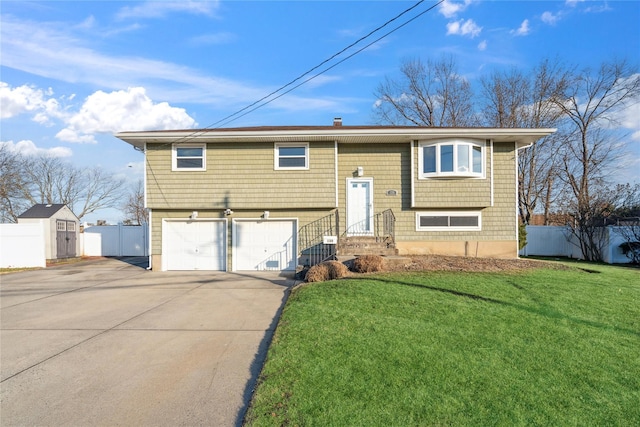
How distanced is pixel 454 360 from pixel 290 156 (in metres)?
10.1

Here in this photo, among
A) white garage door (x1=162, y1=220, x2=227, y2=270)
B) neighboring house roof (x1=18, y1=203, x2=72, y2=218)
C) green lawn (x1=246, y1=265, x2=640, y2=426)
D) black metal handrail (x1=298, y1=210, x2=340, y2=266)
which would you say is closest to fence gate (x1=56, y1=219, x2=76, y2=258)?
neighboring house roof (x1=18, y1=203, x2=72, y2=218)

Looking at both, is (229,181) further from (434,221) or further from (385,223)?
(434,221)

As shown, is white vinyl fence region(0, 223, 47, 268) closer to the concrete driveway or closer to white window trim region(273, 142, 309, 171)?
the concrete driveway

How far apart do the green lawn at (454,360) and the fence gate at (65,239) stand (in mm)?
15418

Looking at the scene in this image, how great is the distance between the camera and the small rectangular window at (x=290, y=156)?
13094mm

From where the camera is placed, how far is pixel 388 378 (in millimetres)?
3672

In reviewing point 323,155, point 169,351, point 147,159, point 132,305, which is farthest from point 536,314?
point 147,159

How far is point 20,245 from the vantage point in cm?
1477

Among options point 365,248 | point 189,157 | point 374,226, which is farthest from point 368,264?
point 189,157

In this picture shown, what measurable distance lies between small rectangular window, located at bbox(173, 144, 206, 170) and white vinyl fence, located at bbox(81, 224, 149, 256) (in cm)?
969

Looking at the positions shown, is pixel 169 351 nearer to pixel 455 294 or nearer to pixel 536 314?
pixel 455 294

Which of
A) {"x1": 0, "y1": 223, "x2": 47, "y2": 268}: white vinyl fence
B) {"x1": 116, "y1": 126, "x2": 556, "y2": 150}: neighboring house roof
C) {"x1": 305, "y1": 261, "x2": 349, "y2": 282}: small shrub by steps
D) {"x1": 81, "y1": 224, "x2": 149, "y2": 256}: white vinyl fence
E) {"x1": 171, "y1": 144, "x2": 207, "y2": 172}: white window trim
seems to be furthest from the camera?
{"x1": 81, "y1": 224, "x2": 149, "y2": 256}: white vinyl fence

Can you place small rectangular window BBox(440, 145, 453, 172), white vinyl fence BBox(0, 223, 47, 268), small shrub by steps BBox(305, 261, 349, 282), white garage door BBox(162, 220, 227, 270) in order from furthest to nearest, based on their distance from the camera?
1. white vinyl fence BBox(0, 223, 47, 268)
2. white garage door BBox(162, 220, 227, 270)
3. small rectangular window BBox(440, 145, 453, 172)
4. small shrub by steps BBox(305, 261, 349, 282)

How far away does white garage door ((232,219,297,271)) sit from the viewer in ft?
43.9
